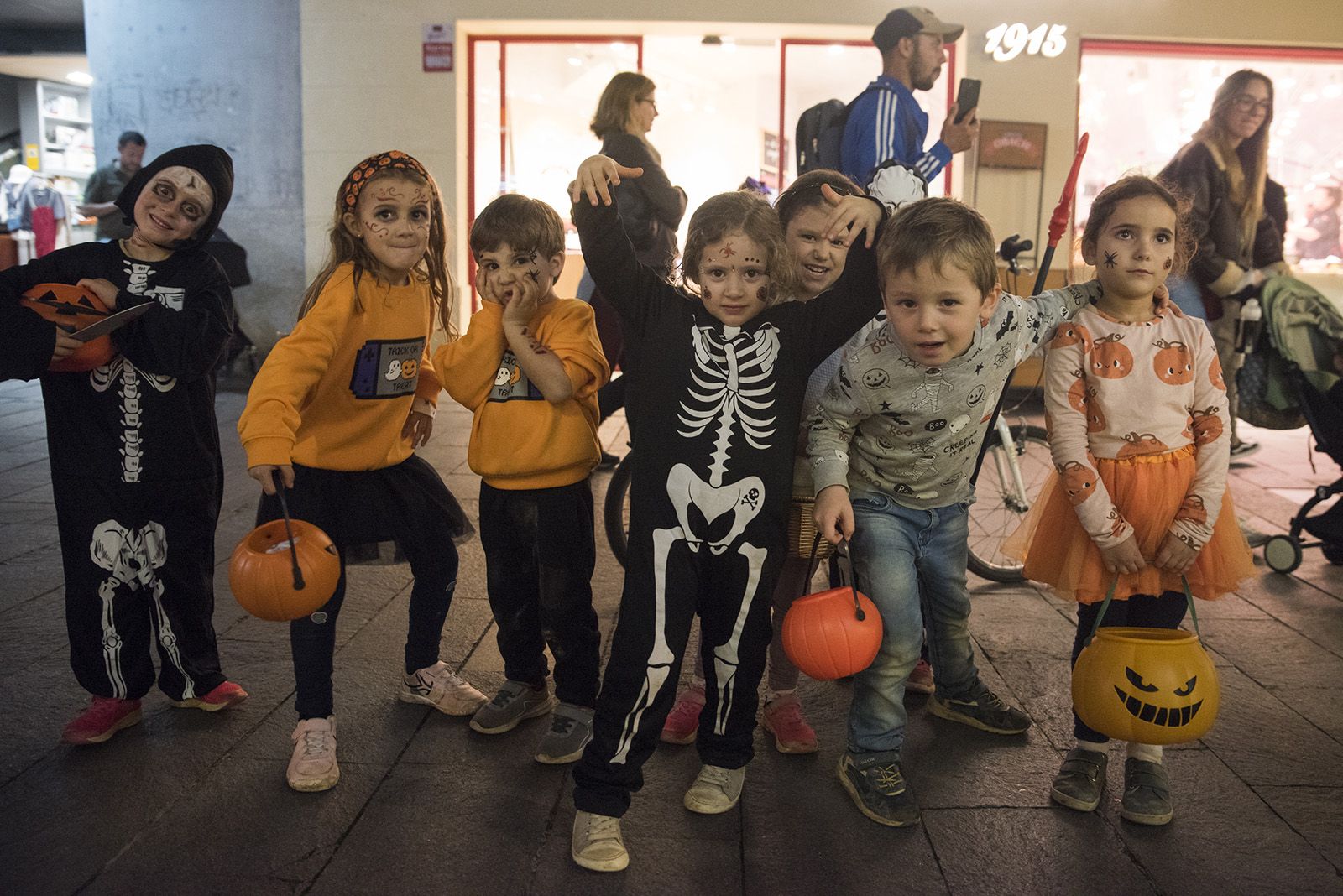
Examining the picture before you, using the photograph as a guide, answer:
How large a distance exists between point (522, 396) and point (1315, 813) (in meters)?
1.96

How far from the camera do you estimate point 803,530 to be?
244cm

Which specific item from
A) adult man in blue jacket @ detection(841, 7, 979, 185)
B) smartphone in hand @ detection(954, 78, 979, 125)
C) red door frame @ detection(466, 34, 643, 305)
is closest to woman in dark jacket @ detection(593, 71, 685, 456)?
adult man in blue jacket @ detection(841, 7, 979, 185)

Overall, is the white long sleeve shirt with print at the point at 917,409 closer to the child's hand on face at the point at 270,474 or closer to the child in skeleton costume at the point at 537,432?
the child in skeleton costume at the point at 537,432

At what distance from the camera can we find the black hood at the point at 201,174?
8.53 feet

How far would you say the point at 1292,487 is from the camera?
5.88 meters

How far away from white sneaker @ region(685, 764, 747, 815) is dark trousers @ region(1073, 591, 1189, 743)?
31.2 inches

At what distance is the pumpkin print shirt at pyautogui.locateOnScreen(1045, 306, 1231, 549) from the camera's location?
7.56 feet

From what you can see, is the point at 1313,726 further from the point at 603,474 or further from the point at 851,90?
the point at 851,90

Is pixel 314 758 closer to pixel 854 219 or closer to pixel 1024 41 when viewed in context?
pixel 854 219

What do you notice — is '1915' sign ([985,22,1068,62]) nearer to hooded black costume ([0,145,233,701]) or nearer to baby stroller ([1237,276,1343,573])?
baby stroller ([1237,276,1343,573])

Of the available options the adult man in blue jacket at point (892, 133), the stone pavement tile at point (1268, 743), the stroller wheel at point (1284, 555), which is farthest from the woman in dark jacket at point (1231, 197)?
the stone pavement tile at point (1268, 743)

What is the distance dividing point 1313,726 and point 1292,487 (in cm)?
362

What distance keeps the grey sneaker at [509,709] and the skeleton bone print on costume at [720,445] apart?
67cm

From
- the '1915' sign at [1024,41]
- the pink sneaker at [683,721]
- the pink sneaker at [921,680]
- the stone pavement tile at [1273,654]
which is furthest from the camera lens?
the '1915' sign at [1024,41]
